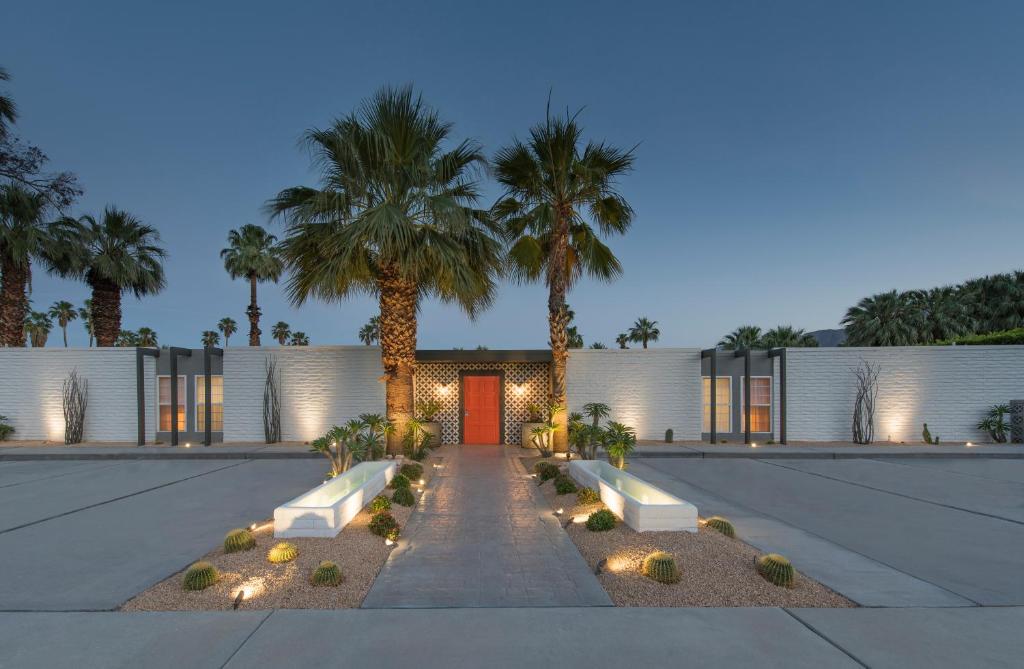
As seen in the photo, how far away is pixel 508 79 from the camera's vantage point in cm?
1628

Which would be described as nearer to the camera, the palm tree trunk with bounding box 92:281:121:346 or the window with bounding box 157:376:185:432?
the window with bounding box 157:376:185:432

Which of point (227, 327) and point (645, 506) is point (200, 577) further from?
point (227, 327)

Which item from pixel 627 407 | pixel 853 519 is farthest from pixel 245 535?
pixel 627 407

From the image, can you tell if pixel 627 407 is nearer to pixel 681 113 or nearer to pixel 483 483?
pixel 483 483

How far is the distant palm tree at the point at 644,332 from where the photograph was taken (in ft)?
137

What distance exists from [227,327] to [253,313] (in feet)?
101

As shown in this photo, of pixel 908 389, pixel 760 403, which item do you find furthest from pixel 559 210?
pixel 908 389

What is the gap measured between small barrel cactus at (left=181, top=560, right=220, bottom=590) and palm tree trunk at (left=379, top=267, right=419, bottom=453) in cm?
556

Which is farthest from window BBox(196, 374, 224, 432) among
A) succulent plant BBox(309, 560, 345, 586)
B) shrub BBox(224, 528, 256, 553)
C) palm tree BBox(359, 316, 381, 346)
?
palm tree BBox(359, 316, 381, 346)

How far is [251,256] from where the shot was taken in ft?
70.0

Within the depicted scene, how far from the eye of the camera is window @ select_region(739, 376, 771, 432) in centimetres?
1209

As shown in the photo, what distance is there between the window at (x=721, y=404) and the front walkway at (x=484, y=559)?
24.6 feet

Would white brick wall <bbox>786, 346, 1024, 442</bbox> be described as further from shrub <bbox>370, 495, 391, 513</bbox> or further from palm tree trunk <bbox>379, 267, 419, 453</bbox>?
shrub <bbox>370, 495, 391, 513</bbox>

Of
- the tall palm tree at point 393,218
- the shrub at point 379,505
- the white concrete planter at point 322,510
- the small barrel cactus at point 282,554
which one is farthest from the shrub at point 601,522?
the tall palm tree at point 393,218
